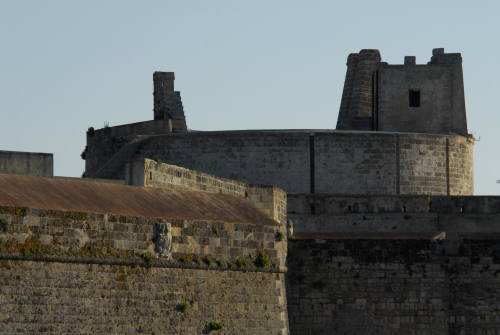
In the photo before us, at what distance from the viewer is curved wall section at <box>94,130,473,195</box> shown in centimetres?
4506

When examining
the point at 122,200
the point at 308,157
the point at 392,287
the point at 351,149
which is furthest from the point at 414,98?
the point at 122,200

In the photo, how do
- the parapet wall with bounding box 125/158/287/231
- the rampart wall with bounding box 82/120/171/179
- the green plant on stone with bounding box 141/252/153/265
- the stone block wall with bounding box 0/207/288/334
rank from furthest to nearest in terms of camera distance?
the rampart wall with bounding box 82/120/171/179, the parapet wall with bounding box 125/158/287/231, the green plant on stone with bounding box 141/252/153/265, the stone block wall with bounding box 0/207/288/334

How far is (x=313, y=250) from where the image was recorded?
36.3 metres

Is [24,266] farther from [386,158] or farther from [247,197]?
[386,158]

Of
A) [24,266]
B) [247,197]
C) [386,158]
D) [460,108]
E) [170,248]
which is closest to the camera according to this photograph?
[24,266]

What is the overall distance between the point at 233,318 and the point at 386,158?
17572 millimetres

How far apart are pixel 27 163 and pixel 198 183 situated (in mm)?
6301

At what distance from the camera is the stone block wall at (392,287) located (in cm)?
3619

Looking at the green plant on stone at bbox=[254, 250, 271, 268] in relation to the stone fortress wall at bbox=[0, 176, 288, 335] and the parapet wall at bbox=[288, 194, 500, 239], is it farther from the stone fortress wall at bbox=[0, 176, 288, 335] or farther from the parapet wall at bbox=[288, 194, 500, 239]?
the parapet wall at bbox=[288, 194, 500, 239]

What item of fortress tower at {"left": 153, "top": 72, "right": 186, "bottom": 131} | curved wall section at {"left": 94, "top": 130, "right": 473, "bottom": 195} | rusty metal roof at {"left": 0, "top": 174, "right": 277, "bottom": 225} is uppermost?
fortress tower at {"left": 153, "top": 72, "right": 186, "bottom": 131}

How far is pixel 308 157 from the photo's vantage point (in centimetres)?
4528

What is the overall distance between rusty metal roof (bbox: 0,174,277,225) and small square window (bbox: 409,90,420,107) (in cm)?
1768

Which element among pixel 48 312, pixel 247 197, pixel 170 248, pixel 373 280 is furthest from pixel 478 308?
pixel 48 312

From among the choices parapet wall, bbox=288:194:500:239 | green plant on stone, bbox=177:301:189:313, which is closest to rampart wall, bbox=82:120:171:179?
parapet wall, bbox=288:194:500:239
